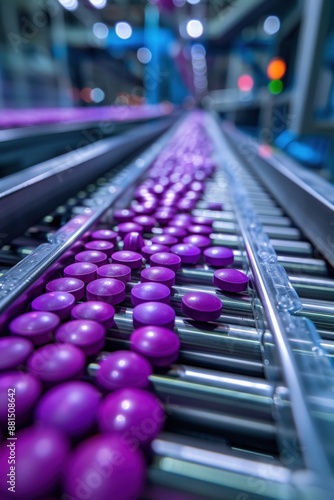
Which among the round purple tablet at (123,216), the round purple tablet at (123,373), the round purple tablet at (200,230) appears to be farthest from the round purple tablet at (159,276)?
the round purple tablet at (123,216)

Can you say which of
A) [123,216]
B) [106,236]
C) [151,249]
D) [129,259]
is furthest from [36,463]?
[123,216]

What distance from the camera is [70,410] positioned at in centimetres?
52

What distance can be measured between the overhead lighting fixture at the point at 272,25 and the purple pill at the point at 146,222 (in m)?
8.50

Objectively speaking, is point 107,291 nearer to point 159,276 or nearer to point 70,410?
point 159,276

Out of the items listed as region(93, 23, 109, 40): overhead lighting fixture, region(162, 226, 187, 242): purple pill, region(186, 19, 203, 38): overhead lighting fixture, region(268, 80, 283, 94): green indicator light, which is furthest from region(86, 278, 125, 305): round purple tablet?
region(93, 23, 109, 40): overhead lighting fixture

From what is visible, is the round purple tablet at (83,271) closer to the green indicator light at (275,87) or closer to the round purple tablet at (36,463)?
the round purple tablet at (36,463)

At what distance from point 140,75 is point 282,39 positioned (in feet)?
44.9

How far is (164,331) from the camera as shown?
2.29 ft

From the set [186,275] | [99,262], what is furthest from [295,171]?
[99,262]

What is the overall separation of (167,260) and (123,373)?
18.9 inches

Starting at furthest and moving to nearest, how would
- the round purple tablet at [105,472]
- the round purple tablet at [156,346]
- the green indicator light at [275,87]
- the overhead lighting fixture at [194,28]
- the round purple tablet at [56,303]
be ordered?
1. the overhead lighting fixture at [194,28]
2. the green indicator light at [275,87]
3. the round purple tablet at [56,303]
4. the round purple tablet at [156,346]
5. the round purple tablet at [105,472]

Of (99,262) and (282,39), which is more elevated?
(282,39)

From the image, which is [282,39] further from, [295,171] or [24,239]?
[24,239]

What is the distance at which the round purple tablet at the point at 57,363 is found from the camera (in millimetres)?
590
